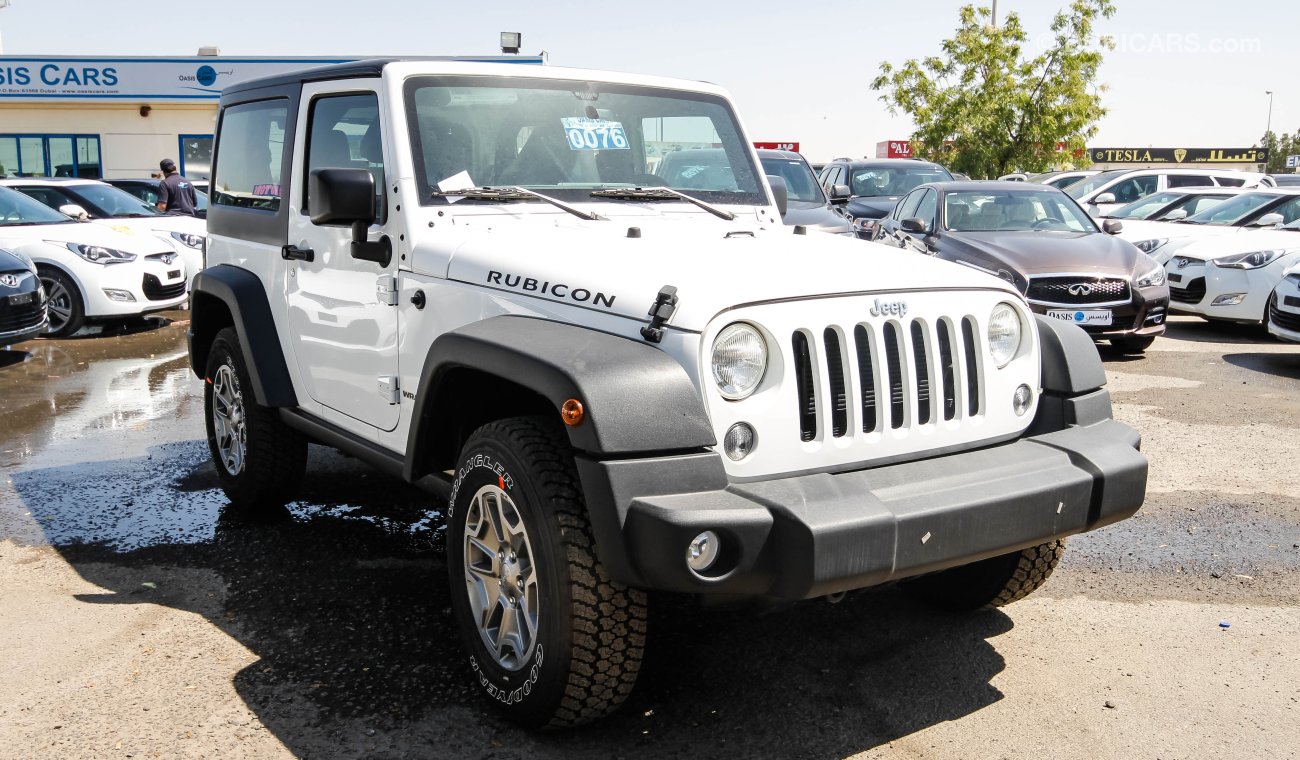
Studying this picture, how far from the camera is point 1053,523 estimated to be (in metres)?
3.24

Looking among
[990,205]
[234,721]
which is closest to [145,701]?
[234,721]

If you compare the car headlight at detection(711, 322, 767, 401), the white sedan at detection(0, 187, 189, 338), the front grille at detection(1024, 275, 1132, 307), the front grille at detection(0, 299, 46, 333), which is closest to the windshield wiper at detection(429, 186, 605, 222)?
the car headlight at detection(711, 322, 767, 401)

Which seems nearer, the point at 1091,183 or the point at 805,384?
the point at 805,384

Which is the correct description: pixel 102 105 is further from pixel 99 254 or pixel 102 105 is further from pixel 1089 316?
A: pixel 1089 316

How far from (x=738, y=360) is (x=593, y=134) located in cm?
169

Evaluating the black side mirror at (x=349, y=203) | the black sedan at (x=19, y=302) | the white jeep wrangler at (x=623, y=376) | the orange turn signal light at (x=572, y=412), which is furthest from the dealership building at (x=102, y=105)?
the orange turn signal light at (x=572, y=412)

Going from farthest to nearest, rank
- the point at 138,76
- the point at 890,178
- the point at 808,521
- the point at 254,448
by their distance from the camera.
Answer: the point at 138,76, the point at 890,178, the point at 254,448, the point at 808,521

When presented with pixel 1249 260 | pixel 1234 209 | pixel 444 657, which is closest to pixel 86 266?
pixel 444 657

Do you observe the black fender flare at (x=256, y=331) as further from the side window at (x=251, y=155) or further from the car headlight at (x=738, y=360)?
the car headlight at (x=738, y=360)

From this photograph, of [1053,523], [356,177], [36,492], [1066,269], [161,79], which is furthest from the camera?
[161,79]

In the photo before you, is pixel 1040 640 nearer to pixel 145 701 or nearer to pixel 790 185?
pixel 145 701

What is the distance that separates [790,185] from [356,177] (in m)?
9.72

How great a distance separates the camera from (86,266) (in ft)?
37.2

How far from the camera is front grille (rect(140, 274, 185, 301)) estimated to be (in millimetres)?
11688
